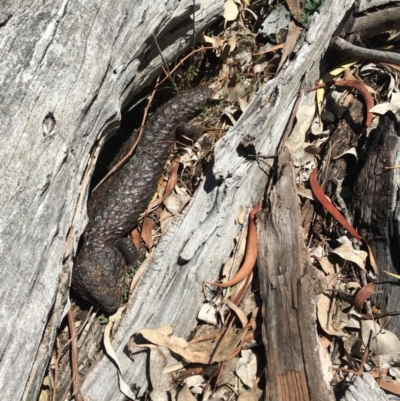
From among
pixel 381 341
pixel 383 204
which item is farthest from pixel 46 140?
pixel 381 341

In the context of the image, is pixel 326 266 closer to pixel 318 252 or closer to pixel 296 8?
pixel 318 252

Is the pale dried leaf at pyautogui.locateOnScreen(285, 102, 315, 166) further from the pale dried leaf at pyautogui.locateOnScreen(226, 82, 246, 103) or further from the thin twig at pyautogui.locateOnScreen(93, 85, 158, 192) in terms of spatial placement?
the thin twig at pyautogui.locateOnScreen(93, 85, 158, 192)

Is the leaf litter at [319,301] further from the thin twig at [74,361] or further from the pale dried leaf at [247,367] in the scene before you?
the thin twig at [74,361]

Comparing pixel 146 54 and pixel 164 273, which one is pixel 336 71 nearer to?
pixel 146 54

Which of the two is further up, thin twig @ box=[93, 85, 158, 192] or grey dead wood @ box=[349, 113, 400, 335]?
thin twig @ box=[93, 85, 158, 192]

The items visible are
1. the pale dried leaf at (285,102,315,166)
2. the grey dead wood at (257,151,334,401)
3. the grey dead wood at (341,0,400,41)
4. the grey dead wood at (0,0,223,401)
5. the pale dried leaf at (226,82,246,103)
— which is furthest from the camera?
the pale dried leaf at (226,82,246,103)

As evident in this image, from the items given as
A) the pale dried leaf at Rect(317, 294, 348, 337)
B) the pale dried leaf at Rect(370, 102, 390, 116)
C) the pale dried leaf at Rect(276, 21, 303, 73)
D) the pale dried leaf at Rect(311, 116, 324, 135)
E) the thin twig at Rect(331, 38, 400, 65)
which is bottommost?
the pale dried leaf at Rect(317, 294, 348, 337)

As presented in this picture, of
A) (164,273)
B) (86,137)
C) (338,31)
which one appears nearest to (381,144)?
(338,31)

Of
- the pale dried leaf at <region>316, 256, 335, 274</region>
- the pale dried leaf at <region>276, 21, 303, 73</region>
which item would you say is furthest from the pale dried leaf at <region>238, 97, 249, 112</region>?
the pale dried leaf at <region>316, 256, 335, 274</region>
